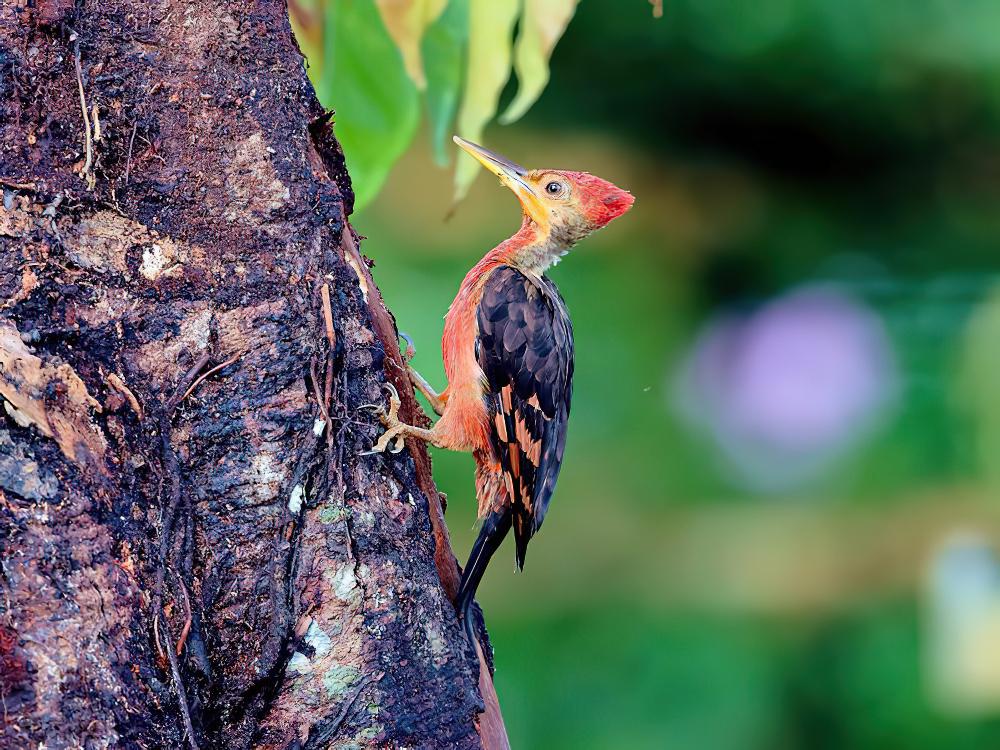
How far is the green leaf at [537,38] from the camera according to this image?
2143 mm

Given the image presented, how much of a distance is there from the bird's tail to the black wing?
0.04 m

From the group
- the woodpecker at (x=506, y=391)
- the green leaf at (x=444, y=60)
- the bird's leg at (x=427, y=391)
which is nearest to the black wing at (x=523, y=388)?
the woodpecker at (x=506, y=391)

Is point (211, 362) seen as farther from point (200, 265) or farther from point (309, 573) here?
point (309, 573)

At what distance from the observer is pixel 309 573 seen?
1.58 metres

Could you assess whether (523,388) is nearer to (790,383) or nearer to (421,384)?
(421,384)

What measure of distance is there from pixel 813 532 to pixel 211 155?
5.68m

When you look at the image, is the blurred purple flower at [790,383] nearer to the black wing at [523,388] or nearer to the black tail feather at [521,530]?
the black wing at [523,388]

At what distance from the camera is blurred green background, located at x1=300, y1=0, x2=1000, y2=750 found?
612 centimetres

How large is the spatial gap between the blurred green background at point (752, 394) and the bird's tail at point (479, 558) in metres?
3.70

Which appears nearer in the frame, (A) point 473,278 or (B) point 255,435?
(B) point 255,435

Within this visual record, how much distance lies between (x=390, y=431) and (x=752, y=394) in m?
5.05

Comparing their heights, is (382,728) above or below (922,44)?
below

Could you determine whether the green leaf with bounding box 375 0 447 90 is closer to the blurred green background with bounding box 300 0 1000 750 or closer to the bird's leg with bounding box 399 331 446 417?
the bird's leg with bounding box 399 331 446 417

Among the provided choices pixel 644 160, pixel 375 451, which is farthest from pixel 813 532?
pixel 375 451
